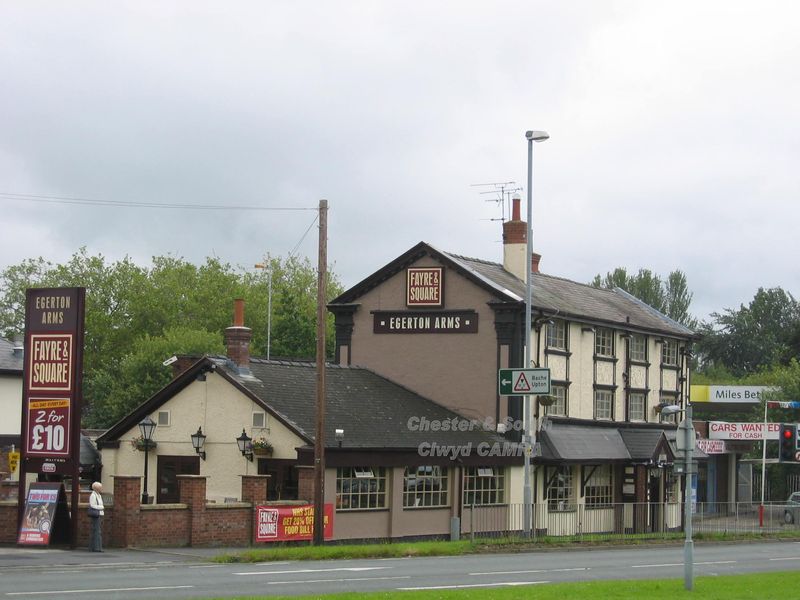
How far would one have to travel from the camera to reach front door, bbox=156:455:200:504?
39.1 meters

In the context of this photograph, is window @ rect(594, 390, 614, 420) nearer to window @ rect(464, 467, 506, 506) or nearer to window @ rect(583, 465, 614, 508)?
window @ rect(583, 465, 614, 508)

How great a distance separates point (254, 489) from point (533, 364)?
488 inches

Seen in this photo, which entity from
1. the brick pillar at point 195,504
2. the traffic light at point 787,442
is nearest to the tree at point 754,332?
the traffic light at point 787,442

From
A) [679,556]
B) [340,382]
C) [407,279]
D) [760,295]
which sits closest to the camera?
[679,556]

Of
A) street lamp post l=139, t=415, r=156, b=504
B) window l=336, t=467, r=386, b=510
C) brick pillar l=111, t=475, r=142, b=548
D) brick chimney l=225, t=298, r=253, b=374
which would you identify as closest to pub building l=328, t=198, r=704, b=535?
window l=336, t=467, r=386, b=510

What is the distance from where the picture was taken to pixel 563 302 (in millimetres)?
45844

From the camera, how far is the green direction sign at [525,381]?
3597 cm

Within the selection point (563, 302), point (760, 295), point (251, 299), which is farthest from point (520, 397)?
point (760, 295)

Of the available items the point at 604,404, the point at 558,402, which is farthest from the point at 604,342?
the point at 558,402

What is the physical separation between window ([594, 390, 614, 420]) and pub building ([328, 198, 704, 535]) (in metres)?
0.04

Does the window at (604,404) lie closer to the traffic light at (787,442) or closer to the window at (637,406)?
the window at (637,406)

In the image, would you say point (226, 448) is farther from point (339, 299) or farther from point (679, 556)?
point (679, 556)

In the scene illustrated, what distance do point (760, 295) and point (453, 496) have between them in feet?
239

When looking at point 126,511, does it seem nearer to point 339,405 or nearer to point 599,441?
point 339,405
